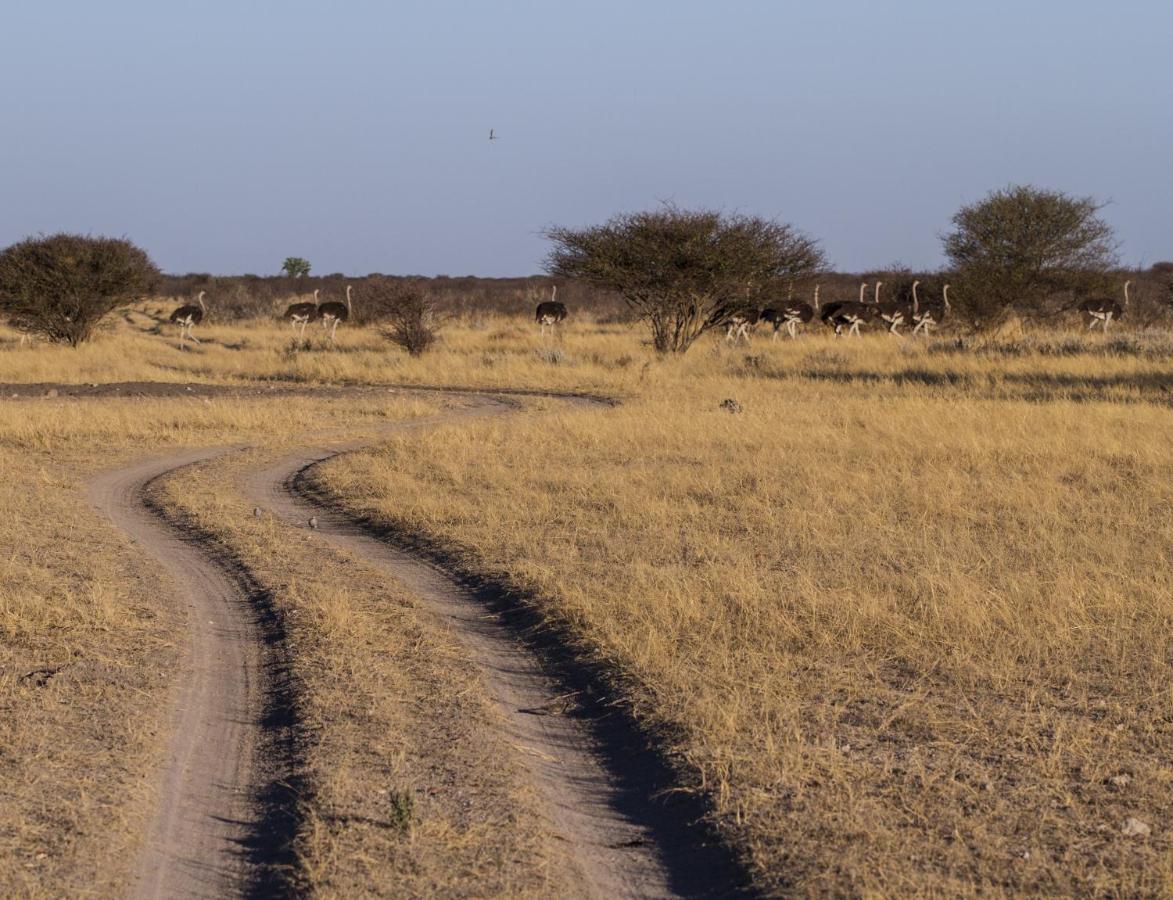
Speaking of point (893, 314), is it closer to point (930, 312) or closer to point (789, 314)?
point (930, 312)

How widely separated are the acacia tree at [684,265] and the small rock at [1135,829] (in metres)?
27.0

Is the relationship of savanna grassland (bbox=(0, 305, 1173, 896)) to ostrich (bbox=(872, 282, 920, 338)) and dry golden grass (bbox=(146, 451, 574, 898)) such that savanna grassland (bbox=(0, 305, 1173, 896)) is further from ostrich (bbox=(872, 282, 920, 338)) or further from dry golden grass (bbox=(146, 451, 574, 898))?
ostrich (bbox=(872, 282, 920, 338))

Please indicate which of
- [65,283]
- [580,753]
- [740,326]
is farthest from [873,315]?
[580,753]

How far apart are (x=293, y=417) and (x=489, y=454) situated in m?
5.77

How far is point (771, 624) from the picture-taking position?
22.4 feet

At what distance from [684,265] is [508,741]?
26.5 meters

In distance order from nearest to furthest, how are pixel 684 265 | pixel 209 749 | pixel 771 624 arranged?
pixel 209 749, pixel 771 624, pixel 684 265

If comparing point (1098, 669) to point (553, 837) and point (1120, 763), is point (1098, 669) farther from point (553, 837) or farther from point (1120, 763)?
point (553, 837)

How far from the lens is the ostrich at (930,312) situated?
37.3m

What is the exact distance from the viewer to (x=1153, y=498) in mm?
10750

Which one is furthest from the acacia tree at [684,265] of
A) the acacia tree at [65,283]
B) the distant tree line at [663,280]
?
the acacia tree at [65,283]

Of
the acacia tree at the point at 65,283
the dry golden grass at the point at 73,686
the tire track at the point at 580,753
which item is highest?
the acacia tree at the point at 65,283

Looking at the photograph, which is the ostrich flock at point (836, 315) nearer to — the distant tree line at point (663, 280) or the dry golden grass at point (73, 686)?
the distant tree line at point (663, 280)

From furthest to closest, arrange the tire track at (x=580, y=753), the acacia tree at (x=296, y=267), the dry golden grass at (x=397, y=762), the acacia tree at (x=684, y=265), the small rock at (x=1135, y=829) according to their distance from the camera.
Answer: the acacia tree at (x=296, y=267) < the acacia tree at (x=684, y=265) < the small rock at (x=1135, y=829) < the tire track at (x=580, y=753) < the dry golden grass at (x=397, y=762)
